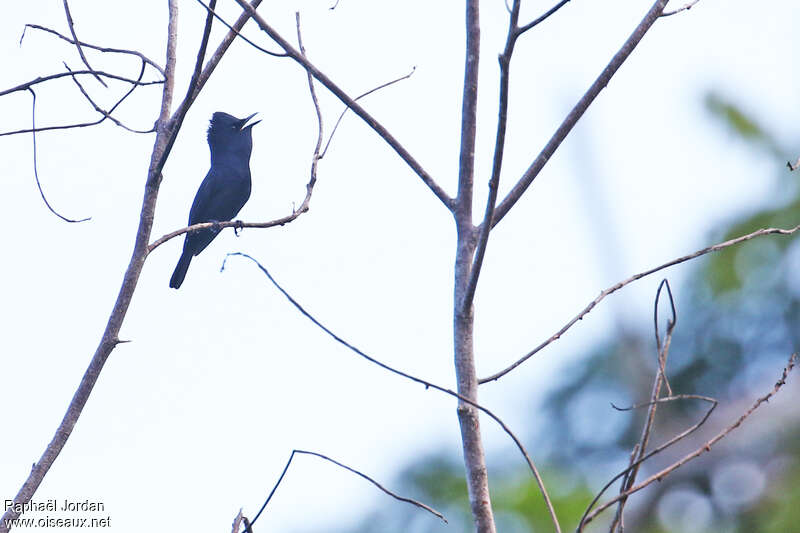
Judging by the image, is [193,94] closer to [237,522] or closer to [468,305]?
[468,305]

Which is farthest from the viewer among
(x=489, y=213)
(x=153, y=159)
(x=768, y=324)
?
(x=768, y=324)

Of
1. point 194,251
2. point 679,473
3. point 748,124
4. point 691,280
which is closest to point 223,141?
point 194,251

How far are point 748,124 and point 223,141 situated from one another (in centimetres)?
821

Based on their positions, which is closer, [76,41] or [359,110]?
[359,110]

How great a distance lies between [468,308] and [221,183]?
200 inches

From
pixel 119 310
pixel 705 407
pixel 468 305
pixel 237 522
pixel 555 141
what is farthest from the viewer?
pixel 705 407

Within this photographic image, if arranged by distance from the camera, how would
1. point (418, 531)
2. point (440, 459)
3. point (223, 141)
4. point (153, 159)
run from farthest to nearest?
point (440, 459)
point (418, 531)
point (223, 141)
point (153, 159)

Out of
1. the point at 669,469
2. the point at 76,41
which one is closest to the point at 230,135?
the point at 76,41

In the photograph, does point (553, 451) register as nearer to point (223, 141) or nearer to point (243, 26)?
point (223, 141)

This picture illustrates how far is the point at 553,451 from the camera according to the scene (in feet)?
39.3

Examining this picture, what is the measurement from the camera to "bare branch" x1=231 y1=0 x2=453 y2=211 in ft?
7.02

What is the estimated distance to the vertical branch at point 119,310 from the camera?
215cm

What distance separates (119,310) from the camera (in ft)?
8.00

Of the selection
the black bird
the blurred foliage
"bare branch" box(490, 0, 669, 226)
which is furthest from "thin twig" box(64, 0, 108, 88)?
the blurred foliage
